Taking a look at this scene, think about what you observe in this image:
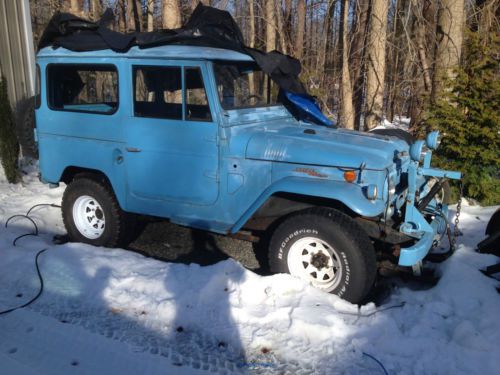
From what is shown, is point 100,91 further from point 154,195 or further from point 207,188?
point 207,188

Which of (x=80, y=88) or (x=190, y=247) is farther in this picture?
(x=190, y=247)

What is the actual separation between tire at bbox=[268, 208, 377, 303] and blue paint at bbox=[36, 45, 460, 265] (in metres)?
0.23

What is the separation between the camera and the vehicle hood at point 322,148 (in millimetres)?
3695

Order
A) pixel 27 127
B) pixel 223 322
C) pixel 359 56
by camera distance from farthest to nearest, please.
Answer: pixel 359 56 < pixel 27 127 < pixel 223 322

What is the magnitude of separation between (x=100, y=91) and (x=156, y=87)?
2.91 feet

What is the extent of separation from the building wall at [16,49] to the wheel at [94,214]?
17.6 feet

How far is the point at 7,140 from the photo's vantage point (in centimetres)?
763

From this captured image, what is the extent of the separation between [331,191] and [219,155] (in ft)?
3.63

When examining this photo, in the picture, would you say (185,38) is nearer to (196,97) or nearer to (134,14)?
(196,97)

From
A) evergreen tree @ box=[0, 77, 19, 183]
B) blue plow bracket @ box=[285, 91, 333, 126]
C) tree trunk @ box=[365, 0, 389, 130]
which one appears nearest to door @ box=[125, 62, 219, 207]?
blue plow bracket @ box=[285, 91, 333, 126]

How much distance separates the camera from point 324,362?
3.04 m

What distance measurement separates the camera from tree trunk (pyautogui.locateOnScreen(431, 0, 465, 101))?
7910 millimetres

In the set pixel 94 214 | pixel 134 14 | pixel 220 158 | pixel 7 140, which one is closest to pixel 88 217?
pixel 94 214

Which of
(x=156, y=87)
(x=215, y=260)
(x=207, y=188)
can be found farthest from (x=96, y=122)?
(x=215, y=260)
